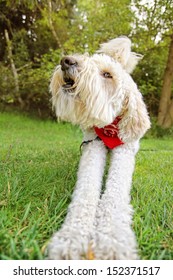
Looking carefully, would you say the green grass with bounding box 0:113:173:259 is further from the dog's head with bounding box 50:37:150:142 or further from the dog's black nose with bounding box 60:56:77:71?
the dog's black nose with bounding box 60:56:77:71

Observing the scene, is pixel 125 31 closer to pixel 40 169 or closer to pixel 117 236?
pixel 40 169

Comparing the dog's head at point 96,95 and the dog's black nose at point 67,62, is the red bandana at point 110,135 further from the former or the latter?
the dog's black nose at point 67,62

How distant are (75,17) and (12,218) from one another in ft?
38.0

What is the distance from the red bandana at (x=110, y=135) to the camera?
2.76m

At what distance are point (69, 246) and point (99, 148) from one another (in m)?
1.36

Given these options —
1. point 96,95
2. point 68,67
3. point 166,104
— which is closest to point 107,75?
point 96,95

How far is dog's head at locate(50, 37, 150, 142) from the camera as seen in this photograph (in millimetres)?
2424

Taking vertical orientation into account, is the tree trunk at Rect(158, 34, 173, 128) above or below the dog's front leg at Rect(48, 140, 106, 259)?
above

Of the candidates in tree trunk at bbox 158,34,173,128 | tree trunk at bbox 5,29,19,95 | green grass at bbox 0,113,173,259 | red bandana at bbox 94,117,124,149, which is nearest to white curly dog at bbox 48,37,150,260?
red bandana at bbox 94,117,124,149

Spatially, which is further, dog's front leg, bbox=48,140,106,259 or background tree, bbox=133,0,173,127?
background tree, bbox=133,0,173,127

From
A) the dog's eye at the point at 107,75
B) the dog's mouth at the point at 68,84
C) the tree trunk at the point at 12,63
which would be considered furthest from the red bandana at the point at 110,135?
the tree trunk at the point at 12,63

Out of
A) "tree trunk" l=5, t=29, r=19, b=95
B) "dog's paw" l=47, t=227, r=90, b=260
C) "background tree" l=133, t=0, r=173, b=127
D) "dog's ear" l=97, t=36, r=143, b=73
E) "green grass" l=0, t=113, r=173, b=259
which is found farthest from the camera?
"tree trunk" l=5, t=29, r=19, b=95

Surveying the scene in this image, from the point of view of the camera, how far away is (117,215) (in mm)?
1854
